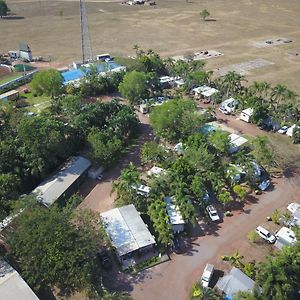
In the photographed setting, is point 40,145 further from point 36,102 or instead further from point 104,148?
point 36,102

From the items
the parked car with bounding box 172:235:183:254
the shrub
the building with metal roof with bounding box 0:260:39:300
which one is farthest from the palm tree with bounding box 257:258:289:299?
the building with metal roof with bounding box 0:260:39:300

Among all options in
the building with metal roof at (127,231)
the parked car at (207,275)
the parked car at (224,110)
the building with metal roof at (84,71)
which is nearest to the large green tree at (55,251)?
the building with metal roof at (127,231)

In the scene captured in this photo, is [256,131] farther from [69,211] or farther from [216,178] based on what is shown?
[69,211]

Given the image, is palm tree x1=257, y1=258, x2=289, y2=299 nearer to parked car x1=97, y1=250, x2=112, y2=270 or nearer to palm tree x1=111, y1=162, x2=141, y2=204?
parked car x1=97, y1=250, x2=112, y2=270

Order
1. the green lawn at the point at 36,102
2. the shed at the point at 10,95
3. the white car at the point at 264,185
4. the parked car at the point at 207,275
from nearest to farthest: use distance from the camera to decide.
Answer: the parked car at the point at 207,275, the white car at the point at 264,185, the green lawn at the point at 36,102, the shed at the point at 10,95

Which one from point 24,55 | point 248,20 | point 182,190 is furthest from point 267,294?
point 248,20

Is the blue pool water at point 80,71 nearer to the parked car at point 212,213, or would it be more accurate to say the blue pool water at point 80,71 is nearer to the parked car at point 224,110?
the parked car at point 224,110
